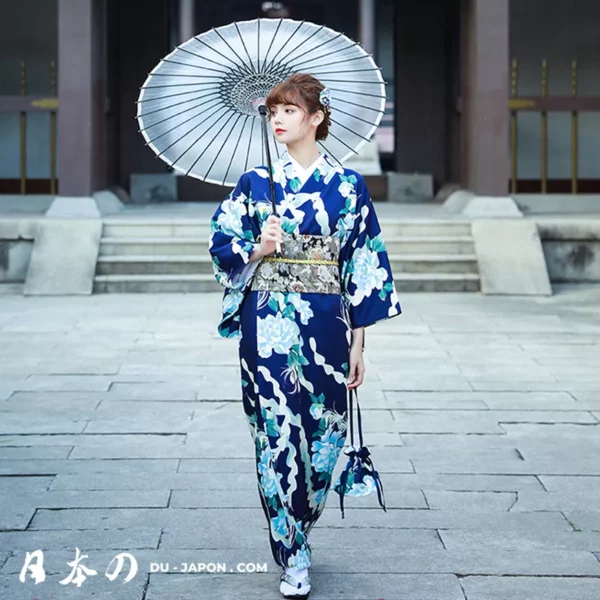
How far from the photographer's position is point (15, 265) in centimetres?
1081

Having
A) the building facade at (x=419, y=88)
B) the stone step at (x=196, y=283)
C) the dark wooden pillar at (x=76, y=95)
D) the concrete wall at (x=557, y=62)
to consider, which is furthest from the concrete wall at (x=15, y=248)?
the concrete wall at (x=557, y=62)

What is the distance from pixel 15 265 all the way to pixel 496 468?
7.07 meters

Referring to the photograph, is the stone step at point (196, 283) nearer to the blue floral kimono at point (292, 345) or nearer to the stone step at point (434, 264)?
the stone step at point (434, 264)

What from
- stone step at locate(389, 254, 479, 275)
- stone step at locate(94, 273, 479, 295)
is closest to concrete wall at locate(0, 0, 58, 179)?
stone step at locate(94, 273, 479, 295)

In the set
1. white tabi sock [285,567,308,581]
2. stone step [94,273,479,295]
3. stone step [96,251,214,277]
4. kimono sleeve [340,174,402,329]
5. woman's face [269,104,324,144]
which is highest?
woman's face [269,104,324,144]

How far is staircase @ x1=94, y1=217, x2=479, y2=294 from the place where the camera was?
34.1 ft

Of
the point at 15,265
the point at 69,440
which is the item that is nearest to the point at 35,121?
the point at 15,265

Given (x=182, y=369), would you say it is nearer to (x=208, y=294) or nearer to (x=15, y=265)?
(x=208, y=294)

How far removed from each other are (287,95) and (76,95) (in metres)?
8.74

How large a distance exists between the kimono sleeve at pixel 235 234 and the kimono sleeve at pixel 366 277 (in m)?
0.30

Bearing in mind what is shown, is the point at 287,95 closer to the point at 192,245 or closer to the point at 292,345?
the point at 292,345

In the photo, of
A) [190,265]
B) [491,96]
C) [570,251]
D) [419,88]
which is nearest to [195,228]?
[190,265]

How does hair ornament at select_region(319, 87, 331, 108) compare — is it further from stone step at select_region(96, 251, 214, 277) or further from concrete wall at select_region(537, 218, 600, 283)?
concrete wall at select_region(537, 218, 600, 283)

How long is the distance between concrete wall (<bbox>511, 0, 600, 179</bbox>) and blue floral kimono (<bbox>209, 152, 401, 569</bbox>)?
38.6ft
